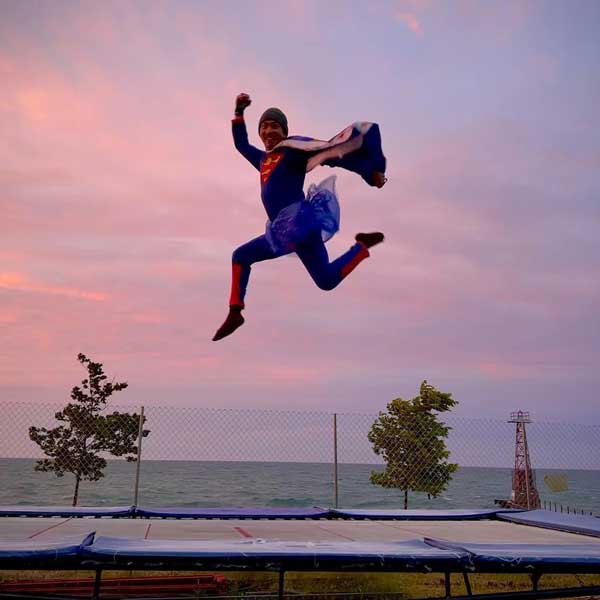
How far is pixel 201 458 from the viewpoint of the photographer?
304 inches

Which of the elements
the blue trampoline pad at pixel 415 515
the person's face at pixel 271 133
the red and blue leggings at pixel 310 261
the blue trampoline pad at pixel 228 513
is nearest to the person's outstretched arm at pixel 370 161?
the red and blue leggings at pixel 310 261

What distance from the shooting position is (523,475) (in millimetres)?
9188

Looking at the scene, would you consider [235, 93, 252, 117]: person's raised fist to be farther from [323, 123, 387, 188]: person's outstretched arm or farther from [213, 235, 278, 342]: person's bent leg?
[323, 123, 387, 188]: person's outstretched arm

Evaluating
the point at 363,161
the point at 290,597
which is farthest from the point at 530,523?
the point at 363,161

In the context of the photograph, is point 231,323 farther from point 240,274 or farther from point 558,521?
point 558,521

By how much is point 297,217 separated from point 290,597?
2.99 metres

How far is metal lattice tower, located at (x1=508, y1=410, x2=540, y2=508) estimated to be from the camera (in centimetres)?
727

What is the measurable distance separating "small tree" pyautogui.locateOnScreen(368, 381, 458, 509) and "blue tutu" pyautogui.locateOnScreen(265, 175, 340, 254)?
16.6 ft

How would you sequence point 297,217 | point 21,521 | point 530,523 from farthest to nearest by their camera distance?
point 530,523, point 21,521, point 297,217

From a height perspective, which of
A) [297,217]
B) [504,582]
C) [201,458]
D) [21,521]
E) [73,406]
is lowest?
[504,582]

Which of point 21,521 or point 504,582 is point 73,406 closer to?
point 21,521

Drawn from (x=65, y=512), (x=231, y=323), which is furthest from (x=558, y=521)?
(x=65, y=512)

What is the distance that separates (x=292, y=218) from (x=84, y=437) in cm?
628

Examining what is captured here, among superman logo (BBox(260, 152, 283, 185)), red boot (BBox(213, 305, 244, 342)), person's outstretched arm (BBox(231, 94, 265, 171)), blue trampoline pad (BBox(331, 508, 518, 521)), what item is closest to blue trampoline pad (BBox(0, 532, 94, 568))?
red boot (BBox(213, 305, 244, 342))
